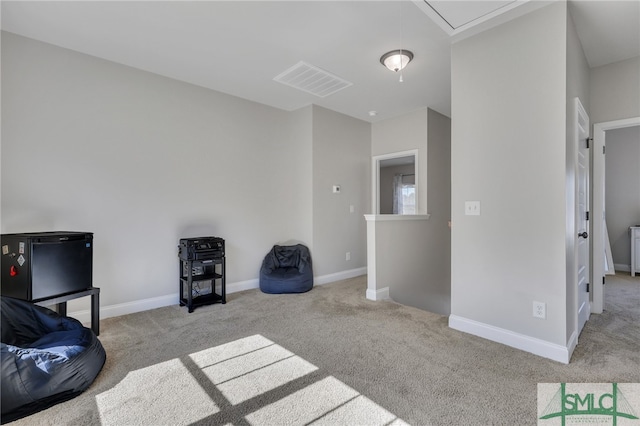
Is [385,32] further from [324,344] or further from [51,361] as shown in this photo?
[51,361]

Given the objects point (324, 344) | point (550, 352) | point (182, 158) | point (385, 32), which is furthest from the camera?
point (182, 158)

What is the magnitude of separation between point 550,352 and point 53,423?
3.12 meters

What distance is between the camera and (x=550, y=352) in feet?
7.15

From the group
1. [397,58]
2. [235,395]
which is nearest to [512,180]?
[397,58]

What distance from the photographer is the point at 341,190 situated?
15.9 ft

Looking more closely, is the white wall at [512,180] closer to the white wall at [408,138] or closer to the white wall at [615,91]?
the white wall at [615,91]

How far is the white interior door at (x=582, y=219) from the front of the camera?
251 cm

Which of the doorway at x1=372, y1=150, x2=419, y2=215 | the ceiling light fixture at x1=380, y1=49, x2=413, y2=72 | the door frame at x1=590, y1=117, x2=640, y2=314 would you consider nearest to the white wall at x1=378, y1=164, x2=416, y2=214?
the doorway at x1=372, y1=150, x2=419, y2=215

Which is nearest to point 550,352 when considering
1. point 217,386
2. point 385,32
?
point 217,386

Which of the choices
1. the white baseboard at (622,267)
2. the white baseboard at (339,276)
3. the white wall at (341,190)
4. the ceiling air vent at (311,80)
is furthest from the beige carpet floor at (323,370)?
the white baseboard at (622,267)

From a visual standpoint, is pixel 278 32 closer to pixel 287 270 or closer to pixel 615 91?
pixel 287 270

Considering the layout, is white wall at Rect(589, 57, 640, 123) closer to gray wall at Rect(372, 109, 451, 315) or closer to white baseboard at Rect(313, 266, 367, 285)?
gray wall at Rect(372, 109, 451, 315)

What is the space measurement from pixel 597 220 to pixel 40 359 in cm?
478

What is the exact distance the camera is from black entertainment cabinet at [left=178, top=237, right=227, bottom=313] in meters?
3.27
